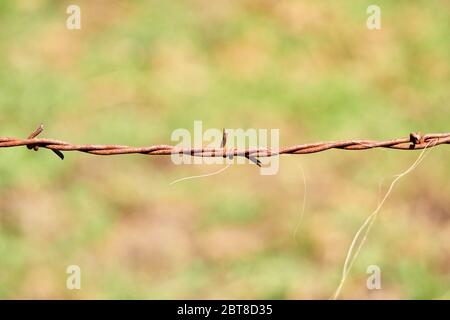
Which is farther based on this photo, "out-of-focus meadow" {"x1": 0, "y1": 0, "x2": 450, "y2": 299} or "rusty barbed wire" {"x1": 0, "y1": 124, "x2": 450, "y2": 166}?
"out-of-focus meadow" {"x1": 0, "y1": 0, "x2": 450, "y2": 299}

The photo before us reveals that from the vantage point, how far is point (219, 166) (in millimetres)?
4801

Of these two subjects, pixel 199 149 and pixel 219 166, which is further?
pixel 219 166

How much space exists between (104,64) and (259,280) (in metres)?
2.60

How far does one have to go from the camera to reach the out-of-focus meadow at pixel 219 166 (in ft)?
13.0

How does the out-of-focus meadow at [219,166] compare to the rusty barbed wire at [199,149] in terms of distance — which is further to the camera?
the out-of-focus meadow at [219,166]

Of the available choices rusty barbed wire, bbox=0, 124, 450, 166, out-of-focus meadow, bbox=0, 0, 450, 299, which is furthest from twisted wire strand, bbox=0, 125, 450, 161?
out-of-focus meadow, bbox=0, 0, 450, 299

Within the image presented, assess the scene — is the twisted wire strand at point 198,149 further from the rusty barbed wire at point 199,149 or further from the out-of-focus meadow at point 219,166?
the out-of-focus meadow at point 219,166

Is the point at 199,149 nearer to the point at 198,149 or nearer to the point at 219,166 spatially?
the point at 198,149

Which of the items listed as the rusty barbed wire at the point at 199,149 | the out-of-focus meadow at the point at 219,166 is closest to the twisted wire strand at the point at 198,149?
the rusty barbed wire at the point at 199,149

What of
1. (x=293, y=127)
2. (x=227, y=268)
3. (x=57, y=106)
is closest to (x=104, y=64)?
(x=57, y=106)

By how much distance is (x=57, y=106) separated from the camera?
206 inches

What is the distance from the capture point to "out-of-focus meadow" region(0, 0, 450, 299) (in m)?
3.95

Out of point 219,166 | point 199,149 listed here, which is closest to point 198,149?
point 199,149

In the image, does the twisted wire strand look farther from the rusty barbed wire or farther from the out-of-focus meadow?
the out-of-focus meadow
